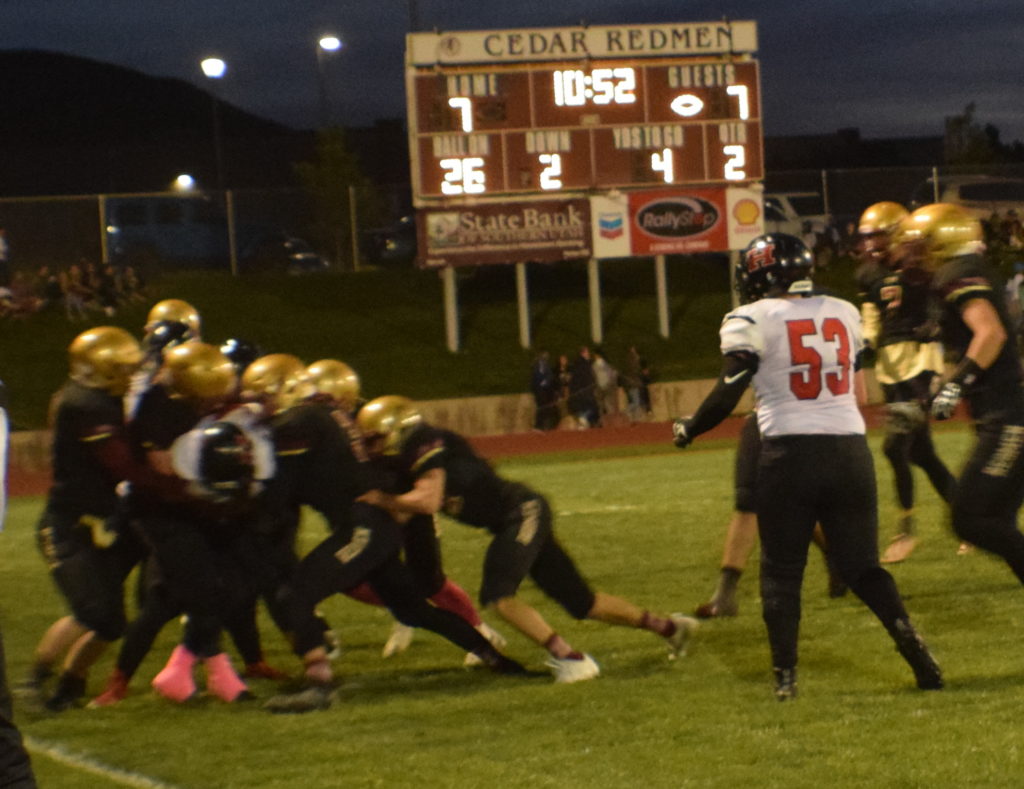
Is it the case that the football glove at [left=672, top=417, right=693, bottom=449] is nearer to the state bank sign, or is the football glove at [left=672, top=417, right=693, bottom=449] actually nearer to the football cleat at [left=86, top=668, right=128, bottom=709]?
→ the football cleat at [left=86, top=668, right=128, bottom=709]

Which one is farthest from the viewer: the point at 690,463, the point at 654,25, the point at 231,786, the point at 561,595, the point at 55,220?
the point at 55,220

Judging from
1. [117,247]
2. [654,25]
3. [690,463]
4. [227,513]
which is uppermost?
[654,25]

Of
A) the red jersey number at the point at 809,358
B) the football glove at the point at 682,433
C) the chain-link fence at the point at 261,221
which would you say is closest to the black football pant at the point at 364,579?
the football glove at the point at 682,433

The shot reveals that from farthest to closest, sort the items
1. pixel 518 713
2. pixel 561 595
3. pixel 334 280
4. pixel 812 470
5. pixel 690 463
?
pixel 334 280 < pixel 690 463 < pixel 561 595 < pixel 518 713 < pixel 812 470

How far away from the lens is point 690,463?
15711 millimetres

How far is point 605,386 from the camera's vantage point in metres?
22.9

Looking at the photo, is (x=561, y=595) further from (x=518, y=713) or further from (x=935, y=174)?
(x=935, y=174)

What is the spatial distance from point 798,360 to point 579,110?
53.9 ft

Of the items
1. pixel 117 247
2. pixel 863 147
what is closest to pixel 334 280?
pixel 117 247

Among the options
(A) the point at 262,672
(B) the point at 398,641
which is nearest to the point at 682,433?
(B) the point at 398,641

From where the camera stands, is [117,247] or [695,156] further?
[117,247]

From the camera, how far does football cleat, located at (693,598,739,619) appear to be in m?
7.20

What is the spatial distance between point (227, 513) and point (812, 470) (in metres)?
2.29

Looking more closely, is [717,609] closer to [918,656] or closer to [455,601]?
[455,601]
